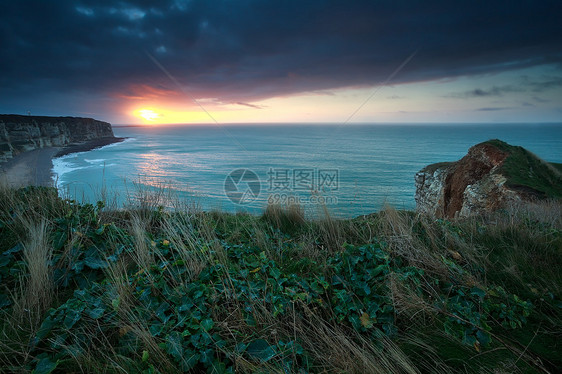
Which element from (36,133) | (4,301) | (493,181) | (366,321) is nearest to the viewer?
(366,321)

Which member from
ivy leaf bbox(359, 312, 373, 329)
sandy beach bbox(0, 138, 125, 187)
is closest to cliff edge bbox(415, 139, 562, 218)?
ivy leaf bbox(359, 312, 373, 329)

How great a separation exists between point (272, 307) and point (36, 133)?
320 feet

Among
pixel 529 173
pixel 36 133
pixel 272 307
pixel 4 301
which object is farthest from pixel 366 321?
pixel 36 133

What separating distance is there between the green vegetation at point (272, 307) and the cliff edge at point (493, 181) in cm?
771

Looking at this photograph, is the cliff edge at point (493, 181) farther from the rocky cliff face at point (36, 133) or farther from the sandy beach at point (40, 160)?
the rocky cliff face at point (36, 133)

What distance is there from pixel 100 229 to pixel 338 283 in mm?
3056

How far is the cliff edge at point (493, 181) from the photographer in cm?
1039

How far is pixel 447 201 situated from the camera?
1464 cm

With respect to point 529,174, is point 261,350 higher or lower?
lower

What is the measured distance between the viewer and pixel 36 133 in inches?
2746

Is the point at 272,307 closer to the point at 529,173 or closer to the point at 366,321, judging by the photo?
the point at 366,321

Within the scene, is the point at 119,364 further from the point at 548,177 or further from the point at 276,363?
the point at 548,177

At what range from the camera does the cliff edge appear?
10391 millimetres

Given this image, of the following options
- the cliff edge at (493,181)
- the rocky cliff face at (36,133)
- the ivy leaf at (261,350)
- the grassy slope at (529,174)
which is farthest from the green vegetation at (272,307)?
the rocky cliff face at (36,133)
